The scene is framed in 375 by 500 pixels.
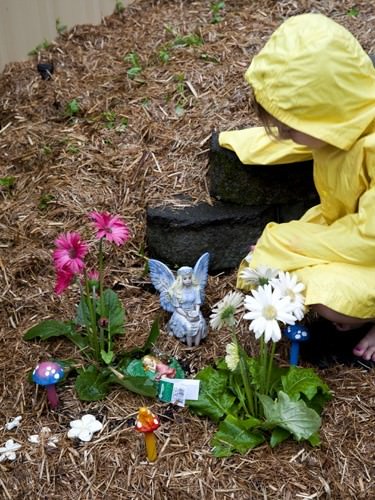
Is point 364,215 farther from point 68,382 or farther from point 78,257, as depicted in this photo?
point 68,382

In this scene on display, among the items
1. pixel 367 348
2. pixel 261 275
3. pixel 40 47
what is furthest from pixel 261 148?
pixel 40 47

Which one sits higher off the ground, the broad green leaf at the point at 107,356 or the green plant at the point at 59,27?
the green plant at the point at 59,27

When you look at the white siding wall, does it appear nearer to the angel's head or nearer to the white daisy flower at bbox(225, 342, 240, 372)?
the angel's head

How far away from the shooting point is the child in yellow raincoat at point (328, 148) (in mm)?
2268

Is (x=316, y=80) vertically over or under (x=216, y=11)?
over

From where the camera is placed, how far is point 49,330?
2777 mm

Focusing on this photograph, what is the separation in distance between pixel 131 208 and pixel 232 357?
3.53ft

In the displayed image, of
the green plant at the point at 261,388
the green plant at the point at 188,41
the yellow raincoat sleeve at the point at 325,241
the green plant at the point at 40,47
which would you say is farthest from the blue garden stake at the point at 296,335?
the green plant at the point at 40,47

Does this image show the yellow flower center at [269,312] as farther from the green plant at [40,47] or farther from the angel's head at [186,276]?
the green plant at [40,47]

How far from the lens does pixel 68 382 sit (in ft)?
8.78

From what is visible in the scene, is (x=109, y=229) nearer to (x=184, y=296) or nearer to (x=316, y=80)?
(x=184, y=296)

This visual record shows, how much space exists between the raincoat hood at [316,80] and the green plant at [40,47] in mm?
2337

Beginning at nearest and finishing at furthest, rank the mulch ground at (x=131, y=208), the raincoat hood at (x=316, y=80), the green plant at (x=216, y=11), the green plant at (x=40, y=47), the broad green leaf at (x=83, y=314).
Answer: the raincoat hood at (x=316, y=80) < the mulch ground at (x=131, y=208) < the broad green leaf at (x=83, y=314) < the green plant at (x=216, y=11) < the green plant at (x=40, y=47)

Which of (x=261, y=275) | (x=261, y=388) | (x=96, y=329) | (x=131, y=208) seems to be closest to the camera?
(x=261, y=275)
